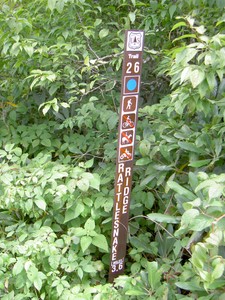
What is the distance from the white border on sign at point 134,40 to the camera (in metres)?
1.95

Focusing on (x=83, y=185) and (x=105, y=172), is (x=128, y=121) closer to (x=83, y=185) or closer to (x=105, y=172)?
(x=83, y=185)

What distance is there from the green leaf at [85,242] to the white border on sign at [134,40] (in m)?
1.01

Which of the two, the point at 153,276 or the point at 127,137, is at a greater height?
the point at 127,137

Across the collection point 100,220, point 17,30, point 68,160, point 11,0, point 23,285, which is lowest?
point 23,285

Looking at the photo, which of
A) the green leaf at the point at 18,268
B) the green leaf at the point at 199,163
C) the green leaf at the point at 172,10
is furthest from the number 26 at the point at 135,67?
the green leaf at the point at 18,268

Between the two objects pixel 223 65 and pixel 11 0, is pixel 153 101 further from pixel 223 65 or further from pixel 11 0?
pixel 223 65

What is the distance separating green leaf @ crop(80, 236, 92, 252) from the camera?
2.18 meters

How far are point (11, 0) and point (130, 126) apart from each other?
1.45 meters

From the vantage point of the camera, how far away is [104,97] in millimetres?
3035

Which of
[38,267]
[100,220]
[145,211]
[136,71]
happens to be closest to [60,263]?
[38,267]

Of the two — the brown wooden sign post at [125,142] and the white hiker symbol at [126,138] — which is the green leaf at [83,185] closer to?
the brown wooden sign post at [125,142]

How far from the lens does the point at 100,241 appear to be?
89.5 inches

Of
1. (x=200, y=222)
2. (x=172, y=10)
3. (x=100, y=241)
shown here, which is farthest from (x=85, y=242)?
(x=172, y=10)

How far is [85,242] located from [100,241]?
0.10 metres
